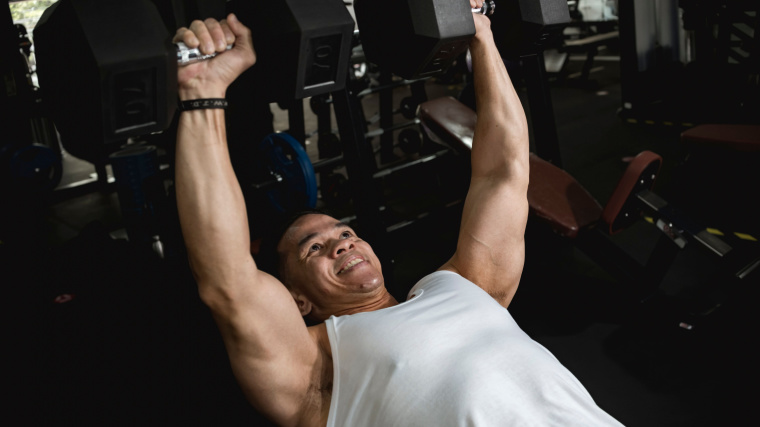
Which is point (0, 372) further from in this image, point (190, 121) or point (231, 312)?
point (190, 121)

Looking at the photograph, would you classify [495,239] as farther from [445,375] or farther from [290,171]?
[290,171]

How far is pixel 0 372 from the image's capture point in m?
2.06

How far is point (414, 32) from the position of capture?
3.74ft

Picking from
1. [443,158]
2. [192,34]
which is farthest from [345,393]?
[443,158]

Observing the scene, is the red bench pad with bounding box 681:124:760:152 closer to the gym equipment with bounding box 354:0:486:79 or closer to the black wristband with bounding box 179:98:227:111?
the gym equipment with bounding box 354:0:486:79

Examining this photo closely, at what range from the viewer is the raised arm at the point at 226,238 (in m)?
1.00

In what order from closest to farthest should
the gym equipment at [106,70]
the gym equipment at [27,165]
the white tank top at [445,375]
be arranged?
the gym equipment at [106,70] < the white tank top at [445,375] < the gym equipment at [27,165]

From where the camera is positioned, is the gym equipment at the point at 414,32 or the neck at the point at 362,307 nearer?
the gym equipment at the point at 414,32

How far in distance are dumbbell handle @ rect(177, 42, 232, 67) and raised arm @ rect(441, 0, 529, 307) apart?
70 centimetres

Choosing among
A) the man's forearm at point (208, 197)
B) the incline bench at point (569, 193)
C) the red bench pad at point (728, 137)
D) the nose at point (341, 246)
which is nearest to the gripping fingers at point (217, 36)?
the man's forearm at point (208, 197)

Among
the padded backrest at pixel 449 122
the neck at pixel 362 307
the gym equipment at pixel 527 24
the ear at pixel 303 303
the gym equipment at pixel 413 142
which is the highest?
the gym equipment at pixel 527 24

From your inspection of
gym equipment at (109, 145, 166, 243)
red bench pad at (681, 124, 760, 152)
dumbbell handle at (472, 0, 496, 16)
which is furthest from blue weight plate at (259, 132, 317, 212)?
red bench pad at (681, 124, 760, 152)

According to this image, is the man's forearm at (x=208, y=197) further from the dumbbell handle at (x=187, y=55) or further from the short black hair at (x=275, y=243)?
the short black hair at (x=275, y=243)

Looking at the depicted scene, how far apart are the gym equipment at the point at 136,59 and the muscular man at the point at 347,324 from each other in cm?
6
